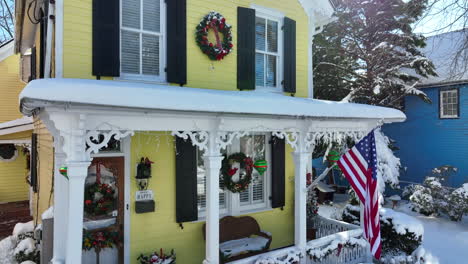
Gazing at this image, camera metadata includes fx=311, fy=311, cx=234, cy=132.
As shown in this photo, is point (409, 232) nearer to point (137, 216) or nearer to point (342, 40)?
point (137, 216)

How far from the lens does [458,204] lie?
995 centimetres

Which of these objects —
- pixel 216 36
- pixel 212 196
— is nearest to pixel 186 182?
pixel 212 196

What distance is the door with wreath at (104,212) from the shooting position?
17.4 ft

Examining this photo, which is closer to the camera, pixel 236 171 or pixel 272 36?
pixel 236 171

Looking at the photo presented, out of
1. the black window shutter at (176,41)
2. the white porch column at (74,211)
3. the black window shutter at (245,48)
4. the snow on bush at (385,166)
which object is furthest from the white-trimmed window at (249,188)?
the snow on bush at (385,166)

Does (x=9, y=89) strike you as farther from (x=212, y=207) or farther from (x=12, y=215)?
(x=212, y=207)

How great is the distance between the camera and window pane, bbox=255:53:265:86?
24.0 feet

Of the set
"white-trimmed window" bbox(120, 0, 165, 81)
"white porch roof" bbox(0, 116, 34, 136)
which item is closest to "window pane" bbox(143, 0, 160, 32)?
"white-trimmed window" bbox(120, 0, 165, 81)

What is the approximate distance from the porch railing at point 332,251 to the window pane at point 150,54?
3.82 m

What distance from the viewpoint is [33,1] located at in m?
6.39

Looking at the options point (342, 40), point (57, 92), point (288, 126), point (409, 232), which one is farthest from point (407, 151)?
point (57, 92)

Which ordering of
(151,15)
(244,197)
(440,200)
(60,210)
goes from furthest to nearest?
(440,200) → (244,197) → (151,15) → (60,210)

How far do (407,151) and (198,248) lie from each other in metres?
12.5

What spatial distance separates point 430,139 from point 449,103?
174 cm
